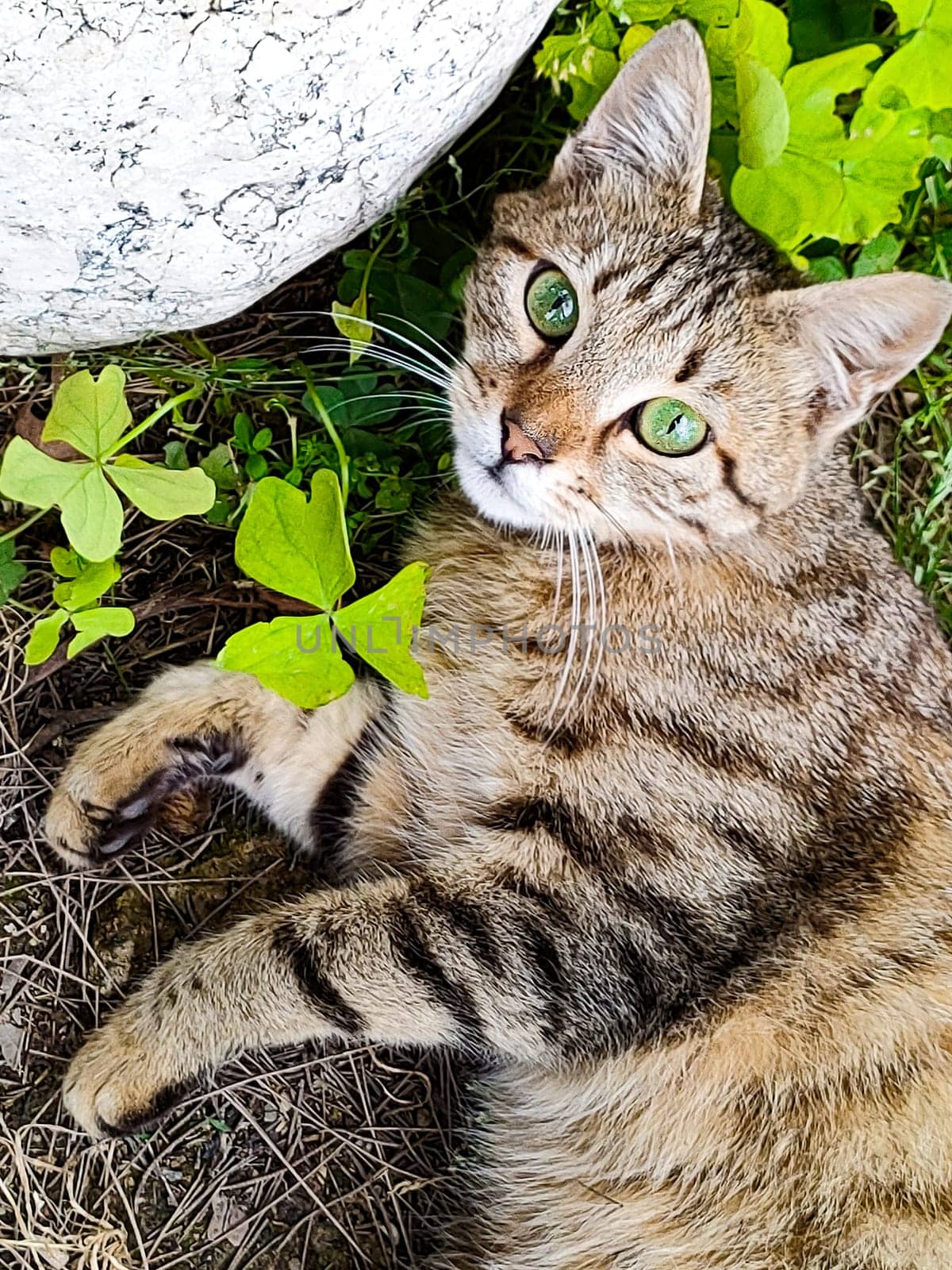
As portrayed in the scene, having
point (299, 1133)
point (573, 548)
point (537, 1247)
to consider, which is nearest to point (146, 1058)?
point (299, 1133)

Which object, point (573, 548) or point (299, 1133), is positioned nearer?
point (573, 548)

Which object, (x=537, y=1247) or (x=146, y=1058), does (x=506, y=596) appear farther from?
(x=537, y=1247)

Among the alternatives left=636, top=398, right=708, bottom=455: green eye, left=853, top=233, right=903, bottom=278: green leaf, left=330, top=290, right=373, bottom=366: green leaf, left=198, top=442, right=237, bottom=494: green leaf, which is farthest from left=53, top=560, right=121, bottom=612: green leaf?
left=853, top=233, right=903, bottom=278: green leaf

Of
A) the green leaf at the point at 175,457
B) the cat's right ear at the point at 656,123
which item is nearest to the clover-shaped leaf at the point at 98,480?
the green leaf at the point at 175,457

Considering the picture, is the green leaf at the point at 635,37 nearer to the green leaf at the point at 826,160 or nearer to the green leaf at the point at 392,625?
the green leaf at the point at 826,160

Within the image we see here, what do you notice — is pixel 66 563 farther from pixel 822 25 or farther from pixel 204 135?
pixel 822 25

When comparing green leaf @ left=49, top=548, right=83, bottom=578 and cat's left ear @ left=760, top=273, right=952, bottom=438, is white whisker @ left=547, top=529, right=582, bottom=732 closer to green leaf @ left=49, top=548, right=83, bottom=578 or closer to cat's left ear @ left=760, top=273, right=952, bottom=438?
cat's left ear @ left=760, top=273, right=952, bottom=438
